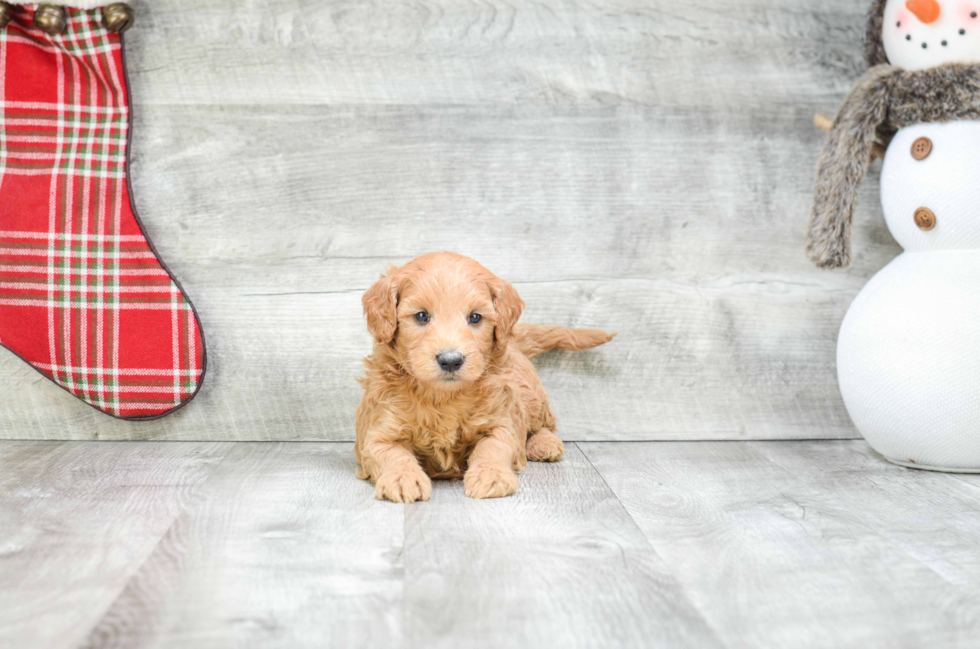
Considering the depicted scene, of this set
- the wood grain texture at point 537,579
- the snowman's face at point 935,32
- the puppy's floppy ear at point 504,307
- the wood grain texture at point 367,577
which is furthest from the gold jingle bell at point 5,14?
the snowman's face at point 935,32

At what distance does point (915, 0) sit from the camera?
72.6 inches

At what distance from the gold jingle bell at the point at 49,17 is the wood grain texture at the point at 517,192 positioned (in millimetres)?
205

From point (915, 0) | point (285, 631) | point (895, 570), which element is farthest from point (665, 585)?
point (915, 0)

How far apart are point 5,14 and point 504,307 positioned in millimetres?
1511

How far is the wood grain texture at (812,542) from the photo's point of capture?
106 cm

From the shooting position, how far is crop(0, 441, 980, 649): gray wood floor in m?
1.03

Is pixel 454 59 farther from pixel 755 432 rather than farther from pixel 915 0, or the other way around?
pixel 755 432

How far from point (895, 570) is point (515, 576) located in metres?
0.60

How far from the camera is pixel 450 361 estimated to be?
1.61m

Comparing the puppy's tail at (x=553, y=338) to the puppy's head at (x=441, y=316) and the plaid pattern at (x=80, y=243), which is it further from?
the plaid pattern at (x=80, y=243)

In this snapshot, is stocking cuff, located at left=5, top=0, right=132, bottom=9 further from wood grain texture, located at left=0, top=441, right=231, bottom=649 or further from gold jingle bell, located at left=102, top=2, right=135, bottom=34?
wood grain texture, located at left=0, top=441, right=231, bottom=649

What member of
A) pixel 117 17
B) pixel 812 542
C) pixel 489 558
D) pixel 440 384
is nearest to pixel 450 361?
pixel 440 384

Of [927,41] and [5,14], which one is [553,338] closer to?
[927,41]

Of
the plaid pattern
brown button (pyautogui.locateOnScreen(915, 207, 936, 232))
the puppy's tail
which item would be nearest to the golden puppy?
the puppy's tail
